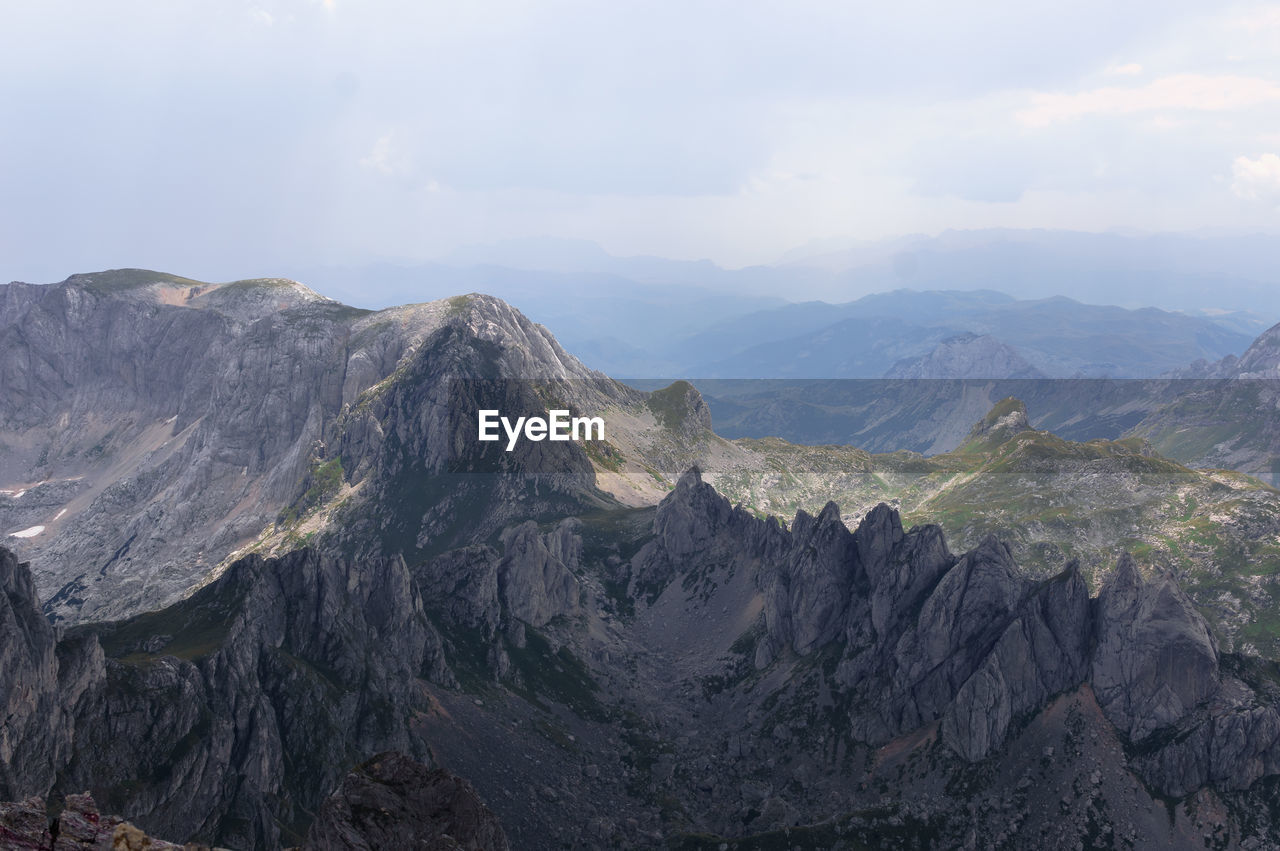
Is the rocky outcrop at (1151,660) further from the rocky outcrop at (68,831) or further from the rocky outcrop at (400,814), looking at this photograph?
the rocky outcrop at (68,831)

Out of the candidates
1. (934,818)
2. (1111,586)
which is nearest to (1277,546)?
(1111,586)

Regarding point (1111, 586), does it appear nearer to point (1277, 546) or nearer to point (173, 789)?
point (1277, 546)

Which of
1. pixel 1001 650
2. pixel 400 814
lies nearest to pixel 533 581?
pixel 1001 650

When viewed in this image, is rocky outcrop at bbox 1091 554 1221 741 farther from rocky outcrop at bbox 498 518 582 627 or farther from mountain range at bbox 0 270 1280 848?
rocky outcrop at bbox 498 518 582 627

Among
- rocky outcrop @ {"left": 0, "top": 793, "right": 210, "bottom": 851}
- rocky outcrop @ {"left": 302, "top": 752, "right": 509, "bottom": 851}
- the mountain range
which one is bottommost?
the mountain range

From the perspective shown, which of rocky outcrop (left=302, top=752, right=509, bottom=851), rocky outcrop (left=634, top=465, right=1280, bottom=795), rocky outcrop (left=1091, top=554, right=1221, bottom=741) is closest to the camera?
rocky outcrop (left=302, top=752, right=509, bottom=851)

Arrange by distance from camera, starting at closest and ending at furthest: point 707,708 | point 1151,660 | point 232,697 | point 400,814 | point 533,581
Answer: point 400,814, point 232,697, point 1151,660, point 707,708, point 533,581

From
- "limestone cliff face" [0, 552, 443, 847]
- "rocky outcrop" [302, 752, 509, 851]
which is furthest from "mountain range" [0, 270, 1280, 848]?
"rocky outcrop" [302, 752, 509, 851]

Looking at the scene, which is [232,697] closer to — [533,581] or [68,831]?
[68,831]
